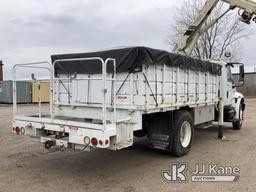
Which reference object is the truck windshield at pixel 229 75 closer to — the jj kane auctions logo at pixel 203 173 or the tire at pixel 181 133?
the tire at pixel 181 133

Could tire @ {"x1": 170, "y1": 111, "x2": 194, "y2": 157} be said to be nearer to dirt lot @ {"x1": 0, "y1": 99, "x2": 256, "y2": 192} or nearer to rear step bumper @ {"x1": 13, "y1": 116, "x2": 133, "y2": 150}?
dirt lot @ {"x1": 0, "y1": 99, "x2": 256, "y2": 192}

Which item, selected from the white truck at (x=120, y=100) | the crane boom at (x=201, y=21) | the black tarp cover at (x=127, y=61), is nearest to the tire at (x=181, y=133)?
the white truck at (x=120, y=100)

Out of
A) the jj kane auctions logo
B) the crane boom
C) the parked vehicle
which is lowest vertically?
the jj kane auctions logo

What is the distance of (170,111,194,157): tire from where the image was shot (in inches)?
303

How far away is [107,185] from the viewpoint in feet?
19.6

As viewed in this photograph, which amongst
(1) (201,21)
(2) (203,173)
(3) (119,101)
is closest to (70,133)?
(3) (119,101)

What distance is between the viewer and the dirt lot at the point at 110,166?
5918mm

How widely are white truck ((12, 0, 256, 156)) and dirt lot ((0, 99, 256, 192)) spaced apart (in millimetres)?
640

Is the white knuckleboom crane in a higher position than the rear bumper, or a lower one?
higher

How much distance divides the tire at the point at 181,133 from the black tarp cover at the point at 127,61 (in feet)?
3.89

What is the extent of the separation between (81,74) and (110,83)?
2.78ft

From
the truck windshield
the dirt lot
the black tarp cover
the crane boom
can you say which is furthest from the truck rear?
the crane boom

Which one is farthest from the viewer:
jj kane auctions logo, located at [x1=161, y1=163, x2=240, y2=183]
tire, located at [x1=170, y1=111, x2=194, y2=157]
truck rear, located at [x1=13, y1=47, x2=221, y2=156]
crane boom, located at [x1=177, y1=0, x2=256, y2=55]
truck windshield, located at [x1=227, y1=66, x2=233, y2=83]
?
crane boom, located at [x1=177, y1=0, x2=256, y2=55]

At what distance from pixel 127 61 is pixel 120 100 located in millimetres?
808
